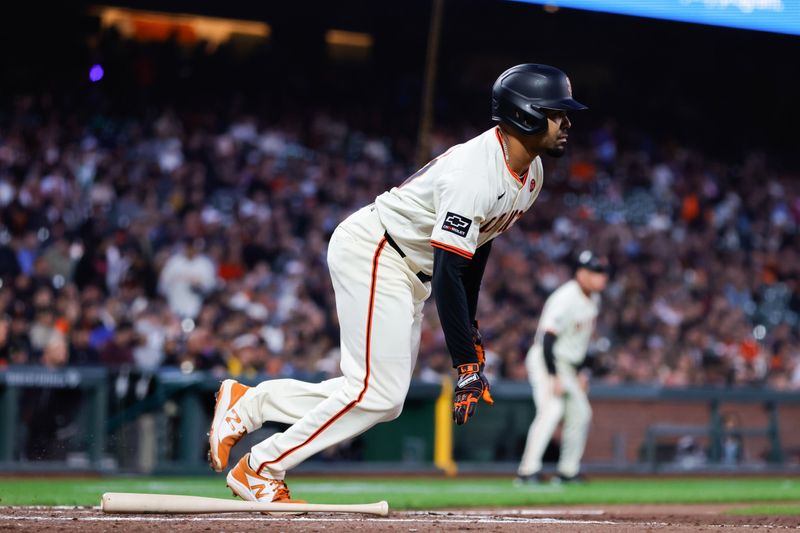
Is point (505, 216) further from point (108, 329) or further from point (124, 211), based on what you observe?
point (124, 211)

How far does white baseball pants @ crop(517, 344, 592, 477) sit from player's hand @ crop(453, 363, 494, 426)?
19.1 feet

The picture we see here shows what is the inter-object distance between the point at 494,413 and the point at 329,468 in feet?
6.55

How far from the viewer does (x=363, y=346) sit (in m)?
5.06

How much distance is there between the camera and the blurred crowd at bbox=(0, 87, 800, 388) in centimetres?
1217

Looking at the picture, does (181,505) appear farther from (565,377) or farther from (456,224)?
(565,377)

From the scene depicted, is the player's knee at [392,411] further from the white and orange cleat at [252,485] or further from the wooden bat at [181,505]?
the white and orange cleat at [252,485]

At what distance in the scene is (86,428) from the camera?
420 inches

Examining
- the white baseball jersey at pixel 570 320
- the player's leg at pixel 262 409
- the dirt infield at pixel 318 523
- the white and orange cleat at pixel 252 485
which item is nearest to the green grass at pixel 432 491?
the white baseball jersey at pixel 570 320

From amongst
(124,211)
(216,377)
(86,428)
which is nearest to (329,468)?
(216,377)

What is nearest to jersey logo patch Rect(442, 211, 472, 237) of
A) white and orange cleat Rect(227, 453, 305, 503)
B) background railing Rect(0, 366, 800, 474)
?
white and orange cleat Rect(227, 453, 305, 503)

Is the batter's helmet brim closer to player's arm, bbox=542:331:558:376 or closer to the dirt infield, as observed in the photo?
the dirt infield

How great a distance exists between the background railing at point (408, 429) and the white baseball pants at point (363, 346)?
5.60 m

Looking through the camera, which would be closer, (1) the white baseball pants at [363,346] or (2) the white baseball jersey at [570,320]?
(1) the white baseball pants at [363,346]

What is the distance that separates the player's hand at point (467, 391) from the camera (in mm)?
4816
